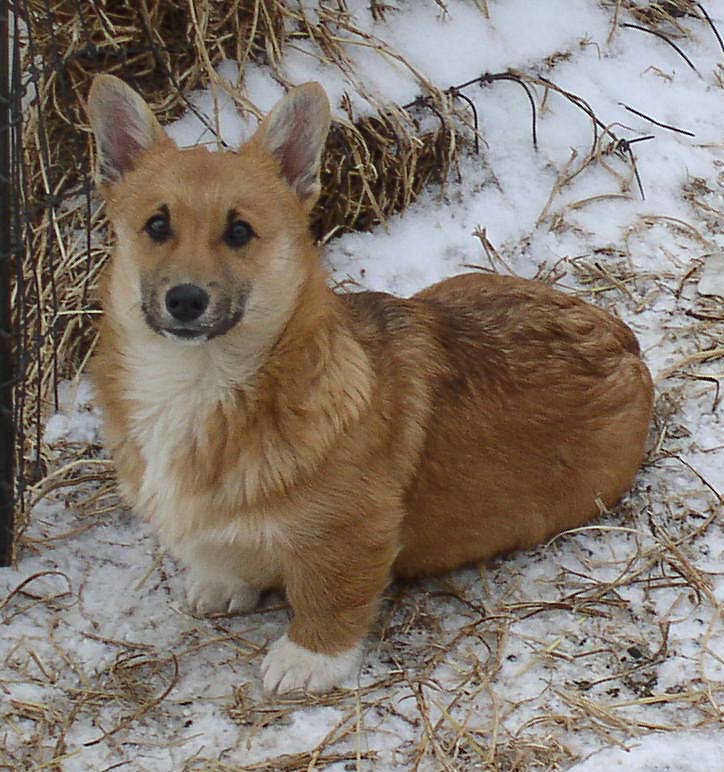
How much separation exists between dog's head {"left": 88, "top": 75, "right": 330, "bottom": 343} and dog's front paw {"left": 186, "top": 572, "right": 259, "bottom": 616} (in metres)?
1.04

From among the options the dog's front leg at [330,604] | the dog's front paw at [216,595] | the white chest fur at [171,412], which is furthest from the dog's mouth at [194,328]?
the dog's front paw at [216,595]

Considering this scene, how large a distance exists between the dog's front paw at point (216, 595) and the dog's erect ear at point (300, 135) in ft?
4.21

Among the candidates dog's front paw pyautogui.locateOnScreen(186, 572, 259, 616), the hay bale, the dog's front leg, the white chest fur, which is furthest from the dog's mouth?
the hay bale

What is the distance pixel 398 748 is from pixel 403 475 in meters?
0.82

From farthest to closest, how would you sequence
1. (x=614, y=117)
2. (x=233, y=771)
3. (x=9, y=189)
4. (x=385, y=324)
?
(x=614, y=117) < (x=385, y=324) < (x=9, y=189) < (x=233, y=771)

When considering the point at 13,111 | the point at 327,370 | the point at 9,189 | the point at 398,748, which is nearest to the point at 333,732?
the point at 398,748

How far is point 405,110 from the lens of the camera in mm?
5352

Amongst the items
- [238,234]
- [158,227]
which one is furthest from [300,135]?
[158,227]

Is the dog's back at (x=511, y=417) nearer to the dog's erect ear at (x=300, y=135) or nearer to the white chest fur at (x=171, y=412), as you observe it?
the dog's erect ear at (x=300, y=135)

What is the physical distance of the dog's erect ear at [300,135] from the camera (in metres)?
3.55

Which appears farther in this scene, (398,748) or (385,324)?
(385,324)

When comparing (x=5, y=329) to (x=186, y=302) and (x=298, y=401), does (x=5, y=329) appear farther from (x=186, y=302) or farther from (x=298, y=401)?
(x=298, y=401)

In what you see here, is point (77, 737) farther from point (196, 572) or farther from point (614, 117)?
point (614, 117)

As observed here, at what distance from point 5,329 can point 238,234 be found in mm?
905
